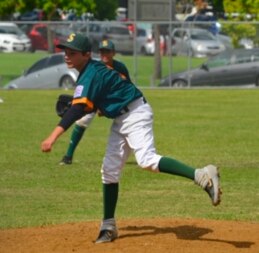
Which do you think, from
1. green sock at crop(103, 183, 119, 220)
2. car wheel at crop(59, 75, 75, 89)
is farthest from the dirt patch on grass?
car wheel at crop(59, 75, 75, 89)

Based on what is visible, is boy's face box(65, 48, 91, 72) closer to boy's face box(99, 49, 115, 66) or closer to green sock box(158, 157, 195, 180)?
green sock box(158, 157, 195, 180)

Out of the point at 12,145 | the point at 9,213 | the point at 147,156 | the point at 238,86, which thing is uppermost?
the point at 147,156

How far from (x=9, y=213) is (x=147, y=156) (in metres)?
2.97

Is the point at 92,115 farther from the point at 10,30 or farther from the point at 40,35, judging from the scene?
the point at 10,30

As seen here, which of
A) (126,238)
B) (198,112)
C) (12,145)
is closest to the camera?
(126,238)

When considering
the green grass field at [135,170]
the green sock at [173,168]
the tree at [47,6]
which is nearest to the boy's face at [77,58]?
the green sock at [173,168]

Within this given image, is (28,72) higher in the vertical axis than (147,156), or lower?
lower

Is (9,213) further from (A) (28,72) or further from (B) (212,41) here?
(B) (212,41)

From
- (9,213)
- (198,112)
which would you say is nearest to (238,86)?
(198,112)

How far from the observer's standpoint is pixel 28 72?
3159 cm

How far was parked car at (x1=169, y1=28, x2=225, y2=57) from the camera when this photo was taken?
3269 cm

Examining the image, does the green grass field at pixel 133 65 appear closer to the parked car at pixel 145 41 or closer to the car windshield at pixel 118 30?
the car windshield at pixel 118 30

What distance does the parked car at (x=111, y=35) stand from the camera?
32.8 metres

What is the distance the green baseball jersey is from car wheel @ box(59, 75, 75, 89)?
22.5 metres
